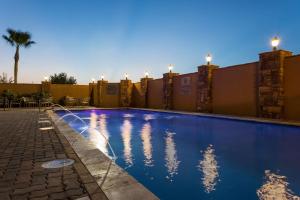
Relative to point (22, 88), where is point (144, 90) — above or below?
above

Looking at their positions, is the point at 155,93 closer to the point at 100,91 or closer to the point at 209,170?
the point at 100,91

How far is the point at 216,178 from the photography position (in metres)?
3.63

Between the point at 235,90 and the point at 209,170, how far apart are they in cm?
889

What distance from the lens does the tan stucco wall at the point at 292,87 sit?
→ 9195 mm

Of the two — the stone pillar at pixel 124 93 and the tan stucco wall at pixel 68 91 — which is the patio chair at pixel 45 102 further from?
the stone pillar at pixel 124 93

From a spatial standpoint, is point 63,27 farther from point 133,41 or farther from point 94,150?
point 94,150

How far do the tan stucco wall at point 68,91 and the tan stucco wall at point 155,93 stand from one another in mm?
6521

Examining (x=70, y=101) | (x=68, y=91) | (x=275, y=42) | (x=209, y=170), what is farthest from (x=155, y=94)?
(x=209, y=170)

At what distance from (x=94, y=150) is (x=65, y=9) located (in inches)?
594

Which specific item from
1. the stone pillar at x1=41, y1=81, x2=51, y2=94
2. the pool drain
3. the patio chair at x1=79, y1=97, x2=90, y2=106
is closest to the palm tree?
the stone pillar at x1=41, y1=81, x2=51, y2=94

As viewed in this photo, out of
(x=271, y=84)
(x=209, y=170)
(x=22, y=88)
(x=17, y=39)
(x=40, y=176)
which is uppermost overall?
(x=17, y=39)

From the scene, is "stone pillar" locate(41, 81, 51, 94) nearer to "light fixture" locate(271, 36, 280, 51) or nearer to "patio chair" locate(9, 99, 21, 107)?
"patio chair" locate(9, 99, 21, 107)

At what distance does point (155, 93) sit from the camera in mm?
19078

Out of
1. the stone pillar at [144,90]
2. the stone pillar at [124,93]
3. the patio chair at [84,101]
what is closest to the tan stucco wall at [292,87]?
the stone pillar at [144,90]
